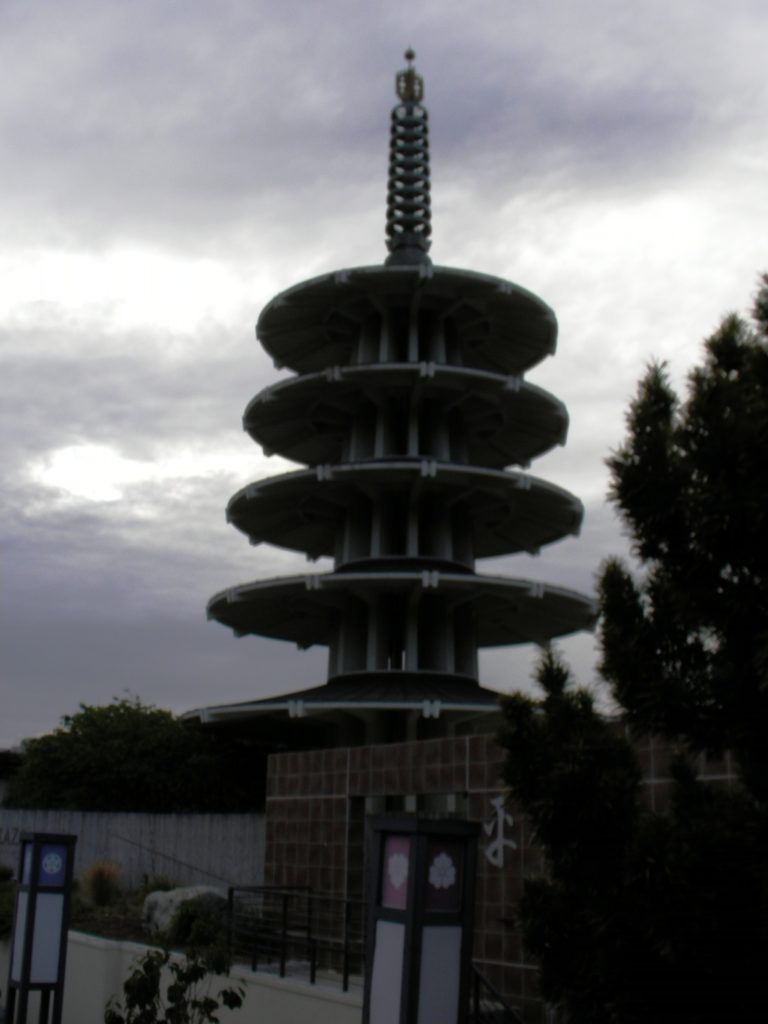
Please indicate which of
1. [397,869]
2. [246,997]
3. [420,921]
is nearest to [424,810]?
[246,997]

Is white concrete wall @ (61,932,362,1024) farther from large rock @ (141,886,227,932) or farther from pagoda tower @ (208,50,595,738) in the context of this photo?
pagoda tower @ (208,50,595,738)

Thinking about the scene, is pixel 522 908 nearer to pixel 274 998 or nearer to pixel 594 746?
pixel 594 746

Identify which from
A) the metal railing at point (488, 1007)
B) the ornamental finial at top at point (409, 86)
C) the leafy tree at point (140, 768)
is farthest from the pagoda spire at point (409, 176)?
the metal railing at point (488, 1007)

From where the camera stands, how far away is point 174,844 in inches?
1400

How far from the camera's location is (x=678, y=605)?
9.28 m

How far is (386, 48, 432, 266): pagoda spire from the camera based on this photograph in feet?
144

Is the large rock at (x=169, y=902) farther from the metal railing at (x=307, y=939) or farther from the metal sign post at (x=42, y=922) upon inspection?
the metal sign post at (x=42, y=922)

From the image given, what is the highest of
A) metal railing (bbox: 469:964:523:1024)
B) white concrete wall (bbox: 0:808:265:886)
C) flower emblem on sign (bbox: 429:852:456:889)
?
flower emblem on sign (bbox: 429:852:456:889)

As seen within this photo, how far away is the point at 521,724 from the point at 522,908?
138cm

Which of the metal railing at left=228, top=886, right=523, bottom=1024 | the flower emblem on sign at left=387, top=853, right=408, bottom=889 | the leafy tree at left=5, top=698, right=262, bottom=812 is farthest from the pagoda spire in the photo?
the flower emblem on sign at left=387, top=853, right=408, bottom=889

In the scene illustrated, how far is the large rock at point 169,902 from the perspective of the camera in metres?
25.3

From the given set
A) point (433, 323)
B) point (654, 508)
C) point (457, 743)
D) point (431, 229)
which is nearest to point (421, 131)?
point (431, 229)

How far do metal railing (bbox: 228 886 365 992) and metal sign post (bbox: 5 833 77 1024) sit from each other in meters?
3.38

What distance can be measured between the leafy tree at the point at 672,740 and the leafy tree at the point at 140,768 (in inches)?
1402
